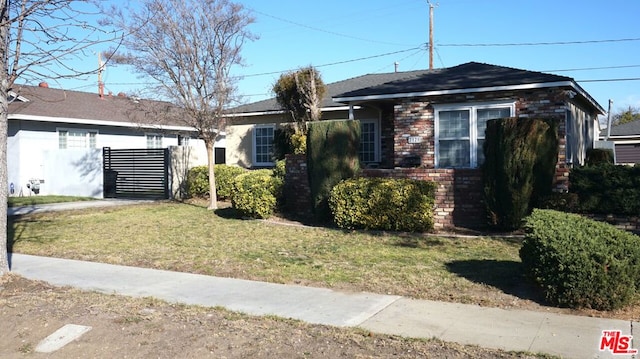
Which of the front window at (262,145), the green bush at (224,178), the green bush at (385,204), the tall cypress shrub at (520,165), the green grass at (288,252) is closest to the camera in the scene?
the green grass at (288,252)

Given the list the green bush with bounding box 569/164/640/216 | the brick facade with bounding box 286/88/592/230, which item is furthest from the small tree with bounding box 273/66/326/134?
the green bush with bounding box 569/164/640/216

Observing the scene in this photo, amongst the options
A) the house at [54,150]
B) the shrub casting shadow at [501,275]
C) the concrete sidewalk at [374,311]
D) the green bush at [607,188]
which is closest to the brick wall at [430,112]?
the green bush at [607,188]

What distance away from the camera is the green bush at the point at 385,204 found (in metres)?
11.1

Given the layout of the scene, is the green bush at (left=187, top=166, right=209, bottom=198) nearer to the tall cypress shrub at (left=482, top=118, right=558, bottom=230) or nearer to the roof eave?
the roof eave

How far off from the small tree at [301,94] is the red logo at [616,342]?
1322 centimetres

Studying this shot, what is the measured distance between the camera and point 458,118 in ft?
46.9

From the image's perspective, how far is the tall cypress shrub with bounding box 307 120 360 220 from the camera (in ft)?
41.1

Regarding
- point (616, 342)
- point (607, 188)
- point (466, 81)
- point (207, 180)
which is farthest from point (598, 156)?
point (616, 342)

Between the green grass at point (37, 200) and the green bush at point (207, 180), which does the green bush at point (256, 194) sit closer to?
the green bush at point (207, 180)

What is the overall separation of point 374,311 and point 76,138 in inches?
836

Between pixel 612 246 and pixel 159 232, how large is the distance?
8932 mm

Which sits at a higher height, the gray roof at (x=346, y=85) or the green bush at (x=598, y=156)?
the gray roof at (x=346, y=85)

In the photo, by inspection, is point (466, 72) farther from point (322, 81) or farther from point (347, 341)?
point (347, 341)

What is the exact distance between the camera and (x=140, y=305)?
21.4ft
